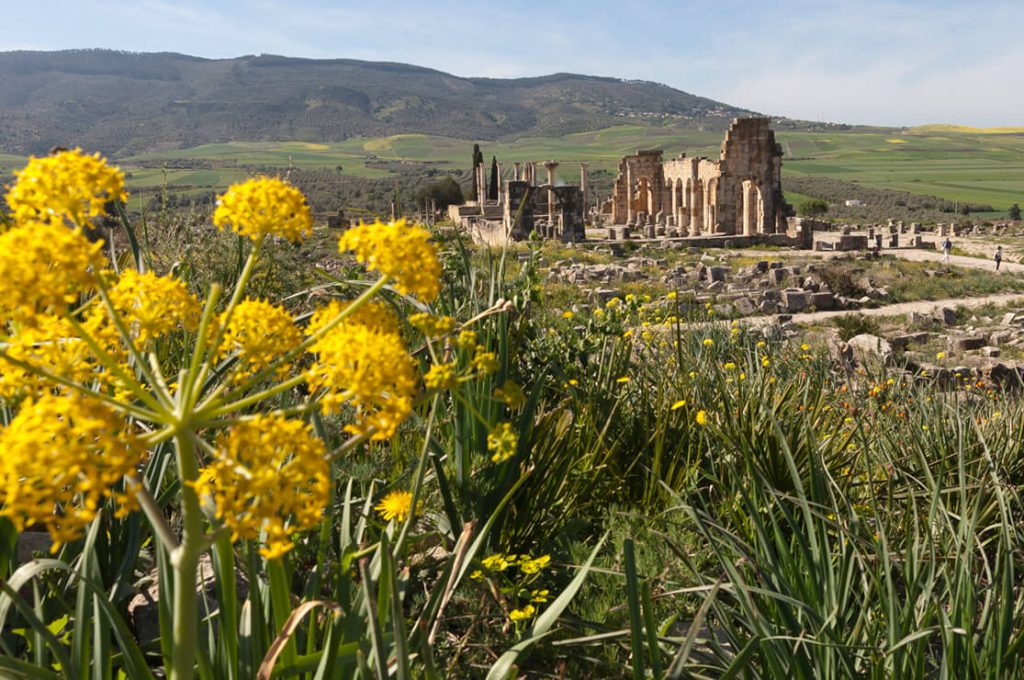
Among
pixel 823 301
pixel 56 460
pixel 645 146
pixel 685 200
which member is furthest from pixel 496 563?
pixel 645 146

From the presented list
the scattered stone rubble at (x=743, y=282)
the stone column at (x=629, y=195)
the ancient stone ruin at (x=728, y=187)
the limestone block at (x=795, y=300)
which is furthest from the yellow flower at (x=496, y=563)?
the stone column at (x=629, y=195)

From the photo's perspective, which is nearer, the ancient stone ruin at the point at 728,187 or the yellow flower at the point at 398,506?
the yellow flower at the point at 398,506

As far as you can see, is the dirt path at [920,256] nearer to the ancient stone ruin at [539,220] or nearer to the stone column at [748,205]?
the stone column at [748,205]

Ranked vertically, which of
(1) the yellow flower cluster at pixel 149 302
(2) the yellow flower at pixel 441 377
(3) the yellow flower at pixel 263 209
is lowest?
(2) the yellow flower at pixel 441 377

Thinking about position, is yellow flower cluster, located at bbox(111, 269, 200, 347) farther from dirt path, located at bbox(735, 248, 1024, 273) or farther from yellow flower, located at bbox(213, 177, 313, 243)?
dirt path, located at bbox(735, 248, 1024, 273)

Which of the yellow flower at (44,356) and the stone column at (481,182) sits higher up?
the stone column at (481,182)

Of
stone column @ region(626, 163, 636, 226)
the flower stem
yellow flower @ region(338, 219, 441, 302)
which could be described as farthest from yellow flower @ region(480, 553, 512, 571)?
stone column @ region(626, 163, 636, 226)

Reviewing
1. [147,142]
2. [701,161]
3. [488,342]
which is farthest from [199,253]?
[147,142]

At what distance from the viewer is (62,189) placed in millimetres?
1320

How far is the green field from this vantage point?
9744 centimetres

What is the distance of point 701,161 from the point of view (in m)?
43.2

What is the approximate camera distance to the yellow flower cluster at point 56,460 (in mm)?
1049

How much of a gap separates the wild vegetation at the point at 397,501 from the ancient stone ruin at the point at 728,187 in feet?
117

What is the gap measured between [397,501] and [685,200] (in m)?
46.1
